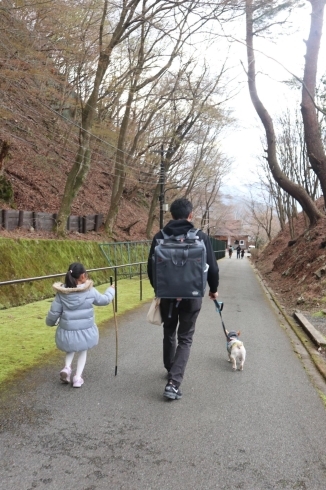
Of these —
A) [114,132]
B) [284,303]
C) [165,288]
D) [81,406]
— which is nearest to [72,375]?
[81,406]

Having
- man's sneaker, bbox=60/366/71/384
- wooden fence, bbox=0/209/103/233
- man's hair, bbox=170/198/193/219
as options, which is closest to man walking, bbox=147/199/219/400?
man's hair, bbox=170/198/193/219

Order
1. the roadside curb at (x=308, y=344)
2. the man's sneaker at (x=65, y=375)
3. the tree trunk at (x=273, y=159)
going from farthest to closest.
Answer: the tree trunk at (x=273, y=159) → the roadside curb at (x=308, y=344) → the man's sneaker at (x=65, y=375)

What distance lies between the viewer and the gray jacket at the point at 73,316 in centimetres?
417

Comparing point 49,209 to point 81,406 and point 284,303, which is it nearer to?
point 284,303

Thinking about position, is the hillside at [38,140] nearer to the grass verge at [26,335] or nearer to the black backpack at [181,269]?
the grass verge at [26,335]

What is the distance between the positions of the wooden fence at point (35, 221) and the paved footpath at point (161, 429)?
31.0 feet

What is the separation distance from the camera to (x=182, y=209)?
13.7ft

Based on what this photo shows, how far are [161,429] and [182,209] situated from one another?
199 cm

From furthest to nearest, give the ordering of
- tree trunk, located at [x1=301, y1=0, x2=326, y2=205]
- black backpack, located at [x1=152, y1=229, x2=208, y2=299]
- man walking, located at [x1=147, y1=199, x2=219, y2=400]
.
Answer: tree trunk, located at [x1=301, y1=0, x2=326, y2=205]
man walking, located at [x1=147, y1=199, x2=219, y2=400]
black backpack, located at [x1=152, y1=229, x2=208, y2=299]

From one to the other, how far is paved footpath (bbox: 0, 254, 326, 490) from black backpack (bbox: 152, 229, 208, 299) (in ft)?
3.44

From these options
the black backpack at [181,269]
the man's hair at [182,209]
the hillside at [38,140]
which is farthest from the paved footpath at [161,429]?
the hillside at [38,140]

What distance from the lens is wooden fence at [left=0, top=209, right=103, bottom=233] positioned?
13773 millimetres

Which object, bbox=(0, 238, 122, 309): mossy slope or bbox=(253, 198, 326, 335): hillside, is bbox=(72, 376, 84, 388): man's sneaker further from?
bbox=(0, 238, 122, 309): mossy slope

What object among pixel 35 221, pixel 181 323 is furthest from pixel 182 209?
pixel 35 221
